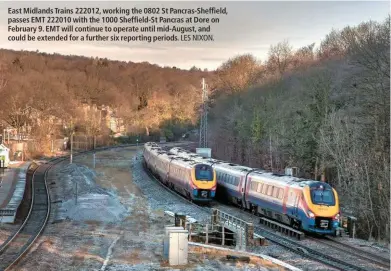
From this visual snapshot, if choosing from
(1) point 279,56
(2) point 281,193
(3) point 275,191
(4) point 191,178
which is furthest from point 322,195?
(1) point 279,56

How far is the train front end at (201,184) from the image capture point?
34156mm

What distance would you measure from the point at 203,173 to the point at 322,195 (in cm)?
1174

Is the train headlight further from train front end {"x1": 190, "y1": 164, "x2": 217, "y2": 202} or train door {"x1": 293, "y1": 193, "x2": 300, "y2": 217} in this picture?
train front end {"x1": 190, "y1": 164, "x2": 217, "y2": 202}

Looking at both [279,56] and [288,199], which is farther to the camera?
[279,56]

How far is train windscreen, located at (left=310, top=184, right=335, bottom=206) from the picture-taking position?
2386 centimetres

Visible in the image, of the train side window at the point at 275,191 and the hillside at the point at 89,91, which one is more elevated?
the hillside at the point at 89,91

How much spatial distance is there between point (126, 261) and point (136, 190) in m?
25.4

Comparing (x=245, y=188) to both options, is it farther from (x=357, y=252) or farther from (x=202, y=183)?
(x=357, y=252)

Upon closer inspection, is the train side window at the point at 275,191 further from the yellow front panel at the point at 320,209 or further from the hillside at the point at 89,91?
the hillside at the point at 89,91

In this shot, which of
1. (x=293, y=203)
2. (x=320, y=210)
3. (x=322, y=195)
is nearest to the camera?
(x=320, y=210)

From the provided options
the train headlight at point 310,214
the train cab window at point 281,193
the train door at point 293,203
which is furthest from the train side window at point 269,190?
the train headlight at point 310,214

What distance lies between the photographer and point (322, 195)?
24047mm

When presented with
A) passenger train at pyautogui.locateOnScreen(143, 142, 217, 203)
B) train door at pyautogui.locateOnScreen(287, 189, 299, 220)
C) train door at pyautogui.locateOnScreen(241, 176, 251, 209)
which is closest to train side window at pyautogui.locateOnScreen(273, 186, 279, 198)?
train door at pyautogui.locateOnScreen(287, 189, 299, 220)

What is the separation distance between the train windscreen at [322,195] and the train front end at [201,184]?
1116cm
